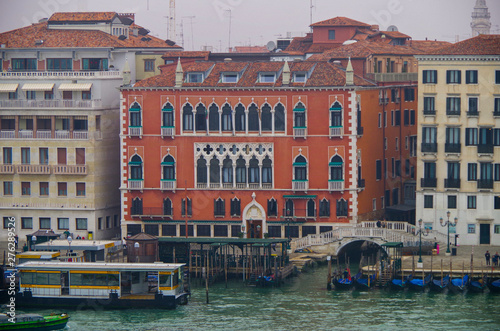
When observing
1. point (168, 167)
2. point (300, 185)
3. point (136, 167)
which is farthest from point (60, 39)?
point (300, 185)

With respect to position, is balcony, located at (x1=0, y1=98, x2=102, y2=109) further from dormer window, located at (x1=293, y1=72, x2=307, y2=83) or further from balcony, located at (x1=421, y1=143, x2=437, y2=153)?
balcony, located at (x1=421, y1=143, x2=437, y2=153)

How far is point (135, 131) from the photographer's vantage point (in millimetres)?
98750

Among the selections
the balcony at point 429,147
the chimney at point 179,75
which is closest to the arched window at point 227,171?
the chimney at point 179,75

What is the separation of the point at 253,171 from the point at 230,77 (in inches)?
240

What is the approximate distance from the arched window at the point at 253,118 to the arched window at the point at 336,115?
469cm

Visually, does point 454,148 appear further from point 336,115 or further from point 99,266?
point 99,266

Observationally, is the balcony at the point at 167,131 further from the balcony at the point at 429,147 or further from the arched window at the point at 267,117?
the balcony at the point at 429,147

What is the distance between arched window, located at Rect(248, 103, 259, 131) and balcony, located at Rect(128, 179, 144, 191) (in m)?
7.80

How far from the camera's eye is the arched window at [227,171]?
97812 mm

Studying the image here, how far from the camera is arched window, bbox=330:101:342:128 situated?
96.1m

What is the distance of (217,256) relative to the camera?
92.4 meters

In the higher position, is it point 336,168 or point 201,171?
point 336,168

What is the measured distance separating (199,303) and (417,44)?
41138 mm

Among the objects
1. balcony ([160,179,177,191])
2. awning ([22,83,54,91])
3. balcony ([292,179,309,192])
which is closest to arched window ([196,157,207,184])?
balcony ([160,179,177,191])
